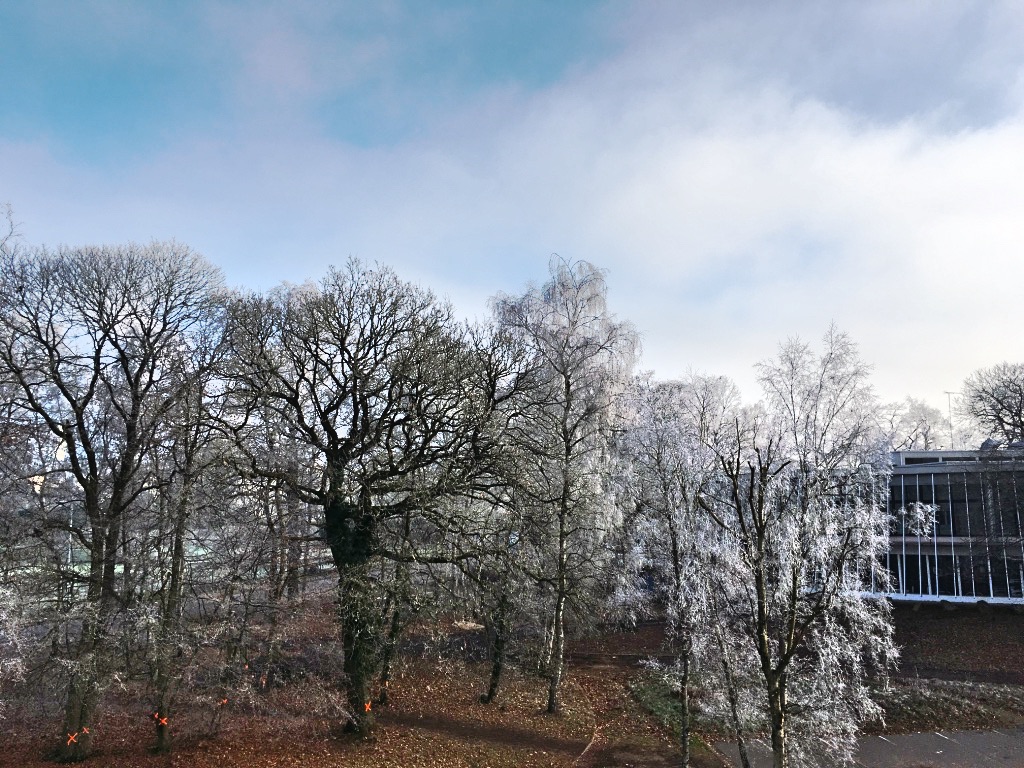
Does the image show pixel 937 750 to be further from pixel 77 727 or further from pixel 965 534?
pixel 77 727

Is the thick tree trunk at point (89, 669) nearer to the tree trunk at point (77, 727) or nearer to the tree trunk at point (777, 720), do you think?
the tree trunk at point (77, 727)

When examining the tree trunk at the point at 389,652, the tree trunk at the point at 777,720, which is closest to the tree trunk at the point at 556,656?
the tree trunk at the point at 389,652

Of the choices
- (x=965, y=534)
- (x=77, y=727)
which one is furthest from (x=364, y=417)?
(x=965, y=534)

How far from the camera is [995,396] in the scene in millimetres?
31016

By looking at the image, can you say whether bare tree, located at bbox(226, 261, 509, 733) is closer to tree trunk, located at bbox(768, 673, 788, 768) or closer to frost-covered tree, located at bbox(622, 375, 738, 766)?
frost-covered tree, located at bbox(622, 375, 738, 766)

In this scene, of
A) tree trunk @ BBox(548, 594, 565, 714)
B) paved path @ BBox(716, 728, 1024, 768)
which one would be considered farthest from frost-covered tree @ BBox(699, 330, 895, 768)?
tree trunk @ BBox(548, 594, 565, 714)

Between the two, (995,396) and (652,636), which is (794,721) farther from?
(995,396)

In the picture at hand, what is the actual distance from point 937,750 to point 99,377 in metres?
21.6

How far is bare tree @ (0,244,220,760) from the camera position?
1245 cm

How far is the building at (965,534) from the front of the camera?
85.7ft

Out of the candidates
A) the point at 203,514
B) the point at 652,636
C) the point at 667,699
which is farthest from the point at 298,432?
Result: the point at 652,636

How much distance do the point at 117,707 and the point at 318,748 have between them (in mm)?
6480

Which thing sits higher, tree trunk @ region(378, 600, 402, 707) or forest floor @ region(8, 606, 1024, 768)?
tree trunk @ region(378, 600, 402, 707)

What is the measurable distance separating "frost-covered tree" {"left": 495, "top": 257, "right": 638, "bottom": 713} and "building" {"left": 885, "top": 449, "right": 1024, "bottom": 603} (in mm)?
13832
